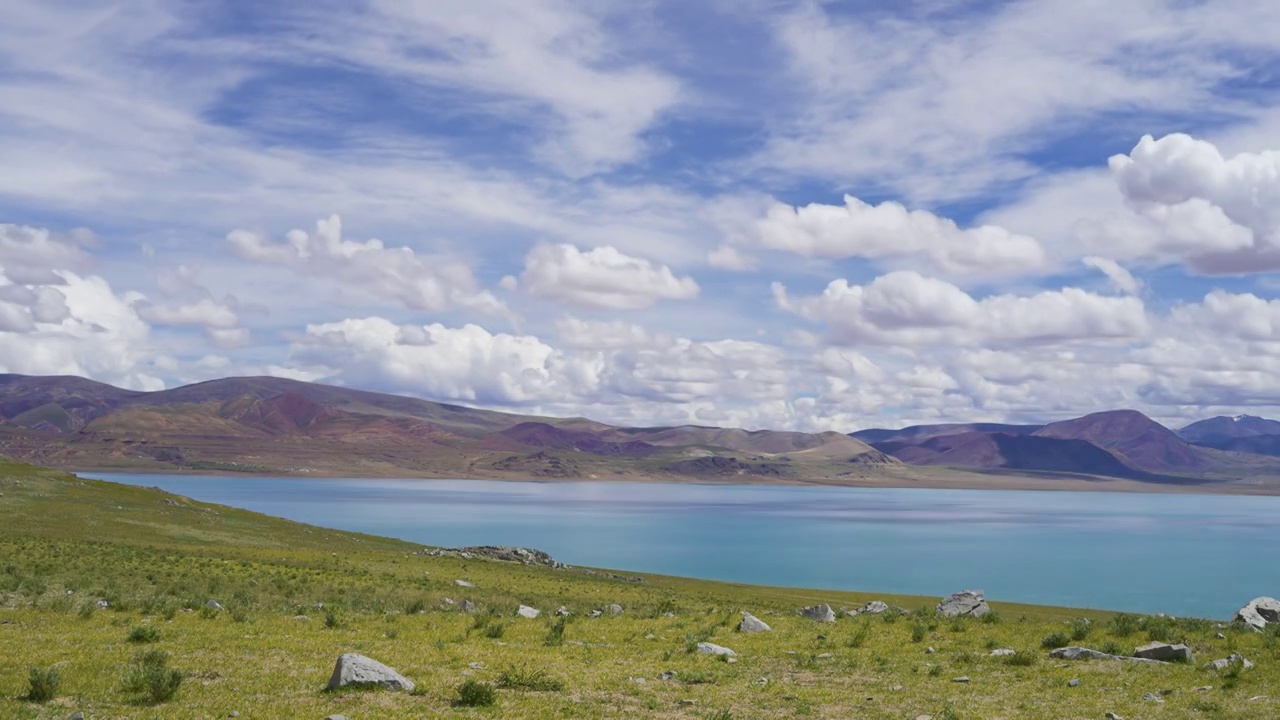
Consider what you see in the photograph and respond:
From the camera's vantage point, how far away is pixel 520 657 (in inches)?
873

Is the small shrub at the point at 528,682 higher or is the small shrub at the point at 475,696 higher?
the small shrub at the point at 475,696

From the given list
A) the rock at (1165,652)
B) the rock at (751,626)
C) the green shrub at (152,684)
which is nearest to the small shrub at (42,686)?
the green shrub at (152,684)

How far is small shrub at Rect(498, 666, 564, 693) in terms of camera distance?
1805 centimetres

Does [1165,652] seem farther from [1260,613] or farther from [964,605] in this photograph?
[964,605]

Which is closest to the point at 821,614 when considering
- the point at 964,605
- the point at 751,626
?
the point at 751,626

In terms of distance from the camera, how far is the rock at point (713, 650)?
23555mm

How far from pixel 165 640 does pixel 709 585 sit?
224 ft

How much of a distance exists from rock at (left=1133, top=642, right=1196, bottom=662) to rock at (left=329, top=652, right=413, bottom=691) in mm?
17777

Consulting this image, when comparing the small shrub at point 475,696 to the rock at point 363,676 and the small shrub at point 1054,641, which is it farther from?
the small shrub at point 1054,641

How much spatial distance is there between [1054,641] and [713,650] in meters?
10.1

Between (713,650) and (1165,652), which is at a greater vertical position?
(1165,652)

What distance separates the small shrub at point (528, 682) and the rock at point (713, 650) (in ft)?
20.3

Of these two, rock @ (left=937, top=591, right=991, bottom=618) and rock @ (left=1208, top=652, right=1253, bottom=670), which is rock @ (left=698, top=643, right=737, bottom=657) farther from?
rock @ (left=937, top=591, right=991, bottom=618)

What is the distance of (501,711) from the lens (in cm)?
1578
